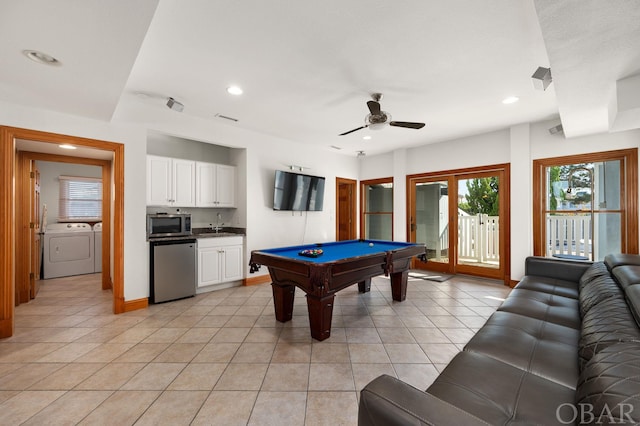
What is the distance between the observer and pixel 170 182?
4145 millimetres

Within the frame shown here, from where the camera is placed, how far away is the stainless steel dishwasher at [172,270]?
12.3ft

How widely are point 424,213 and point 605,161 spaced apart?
2.87m


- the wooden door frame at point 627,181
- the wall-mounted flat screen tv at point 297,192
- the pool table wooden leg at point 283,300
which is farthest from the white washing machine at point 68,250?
the wooden door frame at point 627,181

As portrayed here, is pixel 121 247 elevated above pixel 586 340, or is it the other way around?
pixel 121 247

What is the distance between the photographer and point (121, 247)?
11.5 feet

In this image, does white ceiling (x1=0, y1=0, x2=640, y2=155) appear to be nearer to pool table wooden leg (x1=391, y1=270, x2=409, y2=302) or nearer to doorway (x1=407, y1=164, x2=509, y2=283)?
doorway (x1=407, y1=164, x2=509, y2=283)

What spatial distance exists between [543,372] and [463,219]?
450 centimetres

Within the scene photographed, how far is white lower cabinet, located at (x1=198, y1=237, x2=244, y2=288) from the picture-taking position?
4230mm

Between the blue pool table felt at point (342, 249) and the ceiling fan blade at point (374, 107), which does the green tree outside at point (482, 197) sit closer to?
the blue pool table felt at point (342, 249)

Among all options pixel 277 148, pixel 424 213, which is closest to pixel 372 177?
pixel 424 213

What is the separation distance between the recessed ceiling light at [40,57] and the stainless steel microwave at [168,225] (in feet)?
7.19

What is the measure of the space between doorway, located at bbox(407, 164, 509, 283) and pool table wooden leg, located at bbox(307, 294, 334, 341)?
3756 mm

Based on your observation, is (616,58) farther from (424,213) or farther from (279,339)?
(424,213)

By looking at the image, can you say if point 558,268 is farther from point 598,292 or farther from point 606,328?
point 606,328
